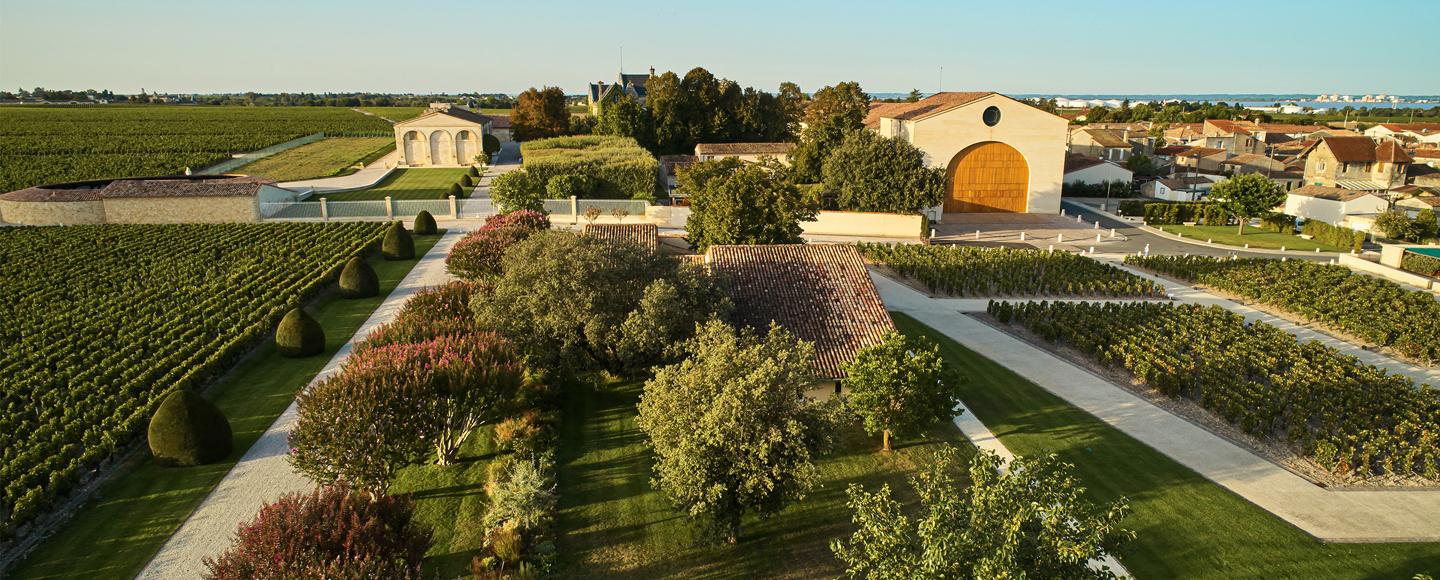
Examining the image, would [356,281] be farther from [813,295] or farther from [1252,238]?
[1252,238]

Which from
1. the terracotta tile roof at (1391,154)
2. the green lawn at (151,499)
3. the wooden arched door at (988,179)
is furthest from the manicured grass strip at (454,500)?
the terracotta tile roof at (1391,154)

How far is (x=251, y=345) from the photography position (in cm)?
2317

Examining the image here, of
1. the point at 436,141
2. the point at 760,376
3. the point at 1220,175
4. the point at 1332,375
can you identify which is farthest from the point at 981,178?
the point at 436,141

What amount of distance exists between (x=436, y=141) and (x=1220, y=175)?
251 feet

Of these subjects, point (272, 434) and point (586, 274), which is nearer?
point (272, 434)

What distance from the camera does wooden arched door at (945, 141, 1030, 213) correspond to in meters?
53.8

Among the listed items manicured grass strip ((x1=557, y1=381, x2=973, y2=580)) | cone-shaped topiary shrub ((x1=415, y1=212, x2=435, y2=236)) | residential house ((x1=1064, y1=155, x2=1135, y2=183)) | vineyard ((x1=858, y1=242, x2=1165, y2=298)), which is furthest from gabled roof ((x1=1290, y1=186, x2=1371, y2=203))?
cone-shaped topiary shrub ((x1=415, y1=212, x2=435, y2=236))

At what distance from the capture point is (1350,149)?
6269cm

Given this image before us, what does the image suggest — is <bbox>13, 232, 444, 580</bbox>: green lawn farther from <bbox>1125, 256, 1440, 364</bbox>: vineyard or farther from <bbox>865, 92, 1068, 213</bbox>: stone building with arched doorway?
<bbox>865, 92, 1068, 213</bbox>: stone building with arched doorway

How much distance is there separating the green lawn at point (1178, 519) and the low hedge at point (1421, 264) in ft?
92.2

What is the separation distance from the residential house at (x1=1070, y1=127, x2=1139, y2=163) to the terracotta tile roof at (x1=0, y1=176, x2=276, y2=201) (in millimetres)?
77480

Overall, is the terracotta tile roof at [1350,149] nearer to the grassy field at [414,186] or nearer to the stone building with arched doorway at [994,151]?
the stone building with arched doorway at [994,151]

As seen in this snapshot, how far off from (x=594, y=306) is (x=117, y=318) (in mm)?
17502

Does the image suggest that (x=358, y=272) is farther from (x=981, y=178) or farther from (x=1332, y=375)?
(x=981, y=178)
